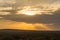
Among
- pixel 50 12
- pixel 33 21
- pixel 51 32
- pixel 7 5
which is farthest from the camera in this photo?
pixel 7 5

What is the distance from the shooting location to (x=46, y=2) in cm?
165

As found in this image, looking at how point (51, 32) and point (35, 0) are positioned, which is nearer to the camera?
point (51, 32)

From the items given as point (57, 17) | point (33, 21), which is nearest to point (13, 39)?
point (33, 21)

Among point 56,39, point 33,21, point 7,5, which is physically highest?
point 7,5

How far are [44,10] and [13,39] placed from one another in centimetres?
40

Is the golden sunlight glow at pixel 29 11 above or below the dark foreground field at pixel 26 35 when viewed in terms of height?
above

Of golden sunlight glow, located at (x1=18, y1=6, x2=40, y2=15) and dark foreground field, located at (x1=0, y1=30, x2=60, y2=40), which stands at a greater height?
golden sunlight glow, located at (x1=18, y1=6, x2=40, y2=15)

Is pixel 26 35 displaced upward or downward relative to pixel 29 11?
downward

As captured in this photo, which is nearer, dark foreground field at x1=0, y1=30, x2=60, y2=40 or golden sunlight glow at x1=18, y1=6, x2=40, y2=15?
dark foreground field at x1=0, y1=30, x2=60, y2=40

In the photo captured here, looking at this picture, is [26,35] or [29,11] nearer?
[26,35]

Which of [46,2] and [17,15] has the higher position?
[46,2]

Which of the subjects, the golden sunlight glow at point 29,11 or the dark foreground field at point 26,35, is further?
the golden sunlight glow at point 29,11

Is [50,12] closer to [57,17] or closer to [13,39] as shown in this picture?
[57,17]

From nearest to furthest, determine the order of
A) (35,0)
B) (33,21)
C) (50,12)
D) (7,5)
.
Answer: (33,21) < (50,12) < (7,5) < (35,0)
